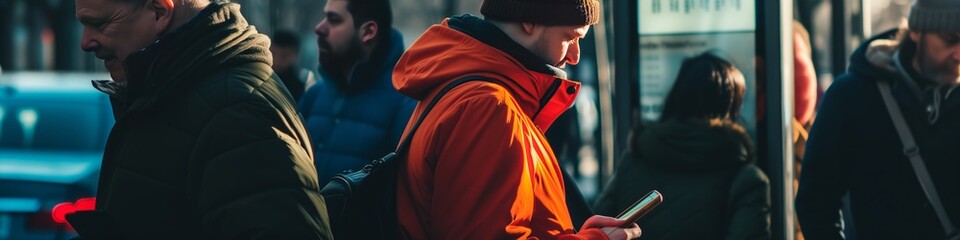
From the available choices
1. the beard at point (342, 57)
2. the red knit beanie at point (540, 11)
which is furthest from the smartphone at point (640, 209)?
the beard at point (342, 57)

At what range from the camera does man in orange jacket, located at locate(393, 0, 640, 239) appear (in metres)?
2.58

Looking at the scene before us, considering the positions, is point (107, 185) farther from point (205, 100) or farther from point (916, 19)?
point (916, 19)

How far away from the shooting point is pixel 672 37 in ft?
18.6

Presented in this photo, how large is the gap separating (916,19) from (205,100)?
8.13ft

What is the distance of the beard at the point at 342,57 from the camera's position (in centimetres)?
500

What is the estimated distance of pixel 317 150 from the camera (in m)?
4.92

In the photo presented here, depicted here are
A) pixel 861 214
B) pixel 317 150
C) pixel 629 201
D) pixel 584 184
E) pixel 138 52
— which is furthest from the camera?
pixel 584 184

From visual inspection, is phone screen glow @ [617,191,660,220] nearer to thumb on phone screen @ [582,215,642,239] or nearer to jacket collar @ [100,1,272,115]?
thumb on phone screen @ [582,215,642,239]

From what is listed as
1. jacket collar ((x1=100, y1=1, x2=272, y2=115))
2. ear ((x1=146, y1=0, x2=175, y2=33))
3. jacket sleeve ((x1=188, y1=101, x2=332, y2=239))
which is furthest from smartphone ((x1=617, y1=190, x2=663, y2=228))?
ear ((x1=146, y1=0, x2=175, y2=33))

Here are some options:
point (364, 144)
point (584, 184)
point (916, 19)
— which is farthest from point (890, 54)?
point (584, 184)

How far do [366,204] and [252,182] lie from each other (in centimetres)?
33

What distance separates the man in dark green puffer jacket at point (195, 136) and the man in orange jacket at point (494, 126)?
24cm

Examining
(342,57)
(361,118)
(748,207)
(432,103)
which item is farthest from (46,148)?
(432,103)

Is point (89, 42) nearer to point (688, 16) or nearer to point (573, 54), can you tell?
point (573, 54)
